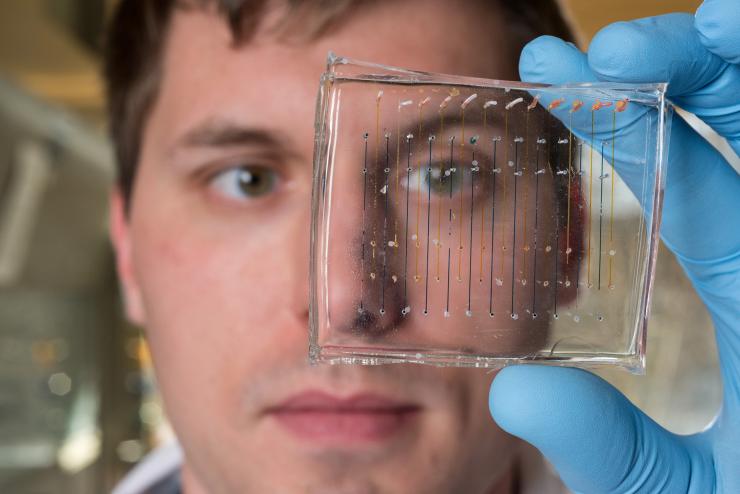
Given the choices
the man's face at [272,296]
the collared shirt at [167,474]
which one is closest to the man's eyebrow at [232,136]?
the man's face at [272,296]

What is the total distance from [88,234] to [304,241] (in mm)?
3483

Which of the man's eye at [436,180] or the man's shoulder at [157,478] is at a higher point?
the man's eye at [436,180]

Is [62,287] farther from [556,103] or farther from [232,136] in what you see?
[556,103]

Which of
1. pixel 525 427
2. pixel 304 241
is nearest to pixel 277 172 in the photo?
pixel 304 241

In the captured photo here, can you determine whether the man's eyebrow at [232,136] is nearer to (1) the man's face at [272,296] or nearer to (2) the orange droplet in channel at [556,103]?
(1) the man's face at [272,296]

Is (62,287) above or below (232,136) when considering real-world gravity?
below

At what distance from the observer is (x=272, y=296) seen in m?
0.98

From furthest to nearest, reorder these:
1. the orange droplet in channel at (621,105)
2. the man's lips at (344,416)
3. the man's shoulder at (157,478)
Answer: the man's shoulder at (157,478) < the man's lips at (344,416) < the orange droplet in channel at (621,105)

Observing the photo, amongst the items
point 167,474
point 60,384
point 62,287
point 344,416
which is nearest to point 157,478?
point 167,474

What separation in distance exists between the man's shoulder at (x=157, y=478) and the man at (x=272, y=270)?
539 millimetres

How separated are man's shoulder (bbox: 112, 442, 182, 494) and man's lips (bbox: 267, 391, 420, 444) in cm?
74

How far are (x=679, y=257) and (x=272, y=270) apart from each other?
53 cm

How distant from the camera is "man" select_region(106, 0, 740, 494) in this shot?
3.19 feet

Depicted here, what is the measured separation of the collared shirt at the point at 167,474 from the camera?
4.51ft
